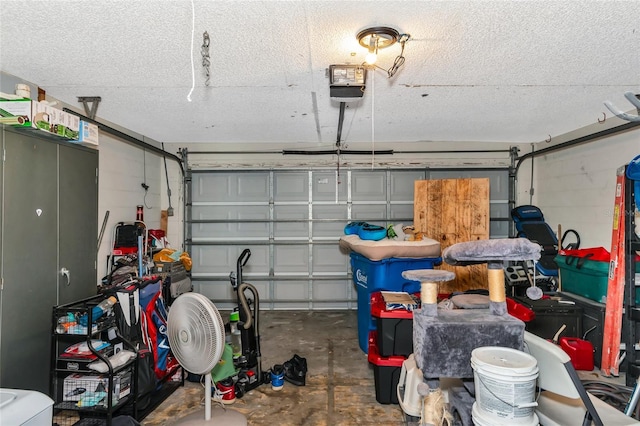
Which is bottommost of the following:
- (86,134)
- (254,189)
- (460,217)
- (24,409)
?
(24,409)

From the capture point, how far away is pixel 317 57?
2443 mm

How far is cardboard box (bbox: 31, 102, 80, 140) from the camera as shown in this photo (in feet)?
7.77

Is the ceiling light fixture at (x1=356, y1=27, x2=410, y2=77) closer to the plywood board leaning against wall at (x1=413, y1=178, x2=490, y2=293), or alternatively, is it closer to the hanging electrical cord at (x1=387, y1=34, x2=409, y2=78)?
the hanging electrical cord at (x1=387, y1=34, x2=409, y2=78)

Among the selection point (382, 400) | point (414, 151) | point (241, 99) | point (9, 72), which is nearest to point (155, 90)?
point (241, 99)

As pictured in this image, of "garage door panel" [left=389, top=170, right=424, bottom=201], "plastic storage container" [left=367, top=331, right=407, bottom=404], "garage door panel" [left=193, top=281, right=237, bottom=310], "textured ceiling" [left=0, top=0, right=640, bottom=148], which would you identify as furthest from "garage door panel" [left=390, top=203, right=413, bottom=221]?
"plastic storage container" [left=367, top=331, right=407, bottom=404]

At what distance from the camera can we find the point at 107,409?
2.28 meters

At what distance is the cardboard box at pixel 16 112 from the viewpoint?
228cm

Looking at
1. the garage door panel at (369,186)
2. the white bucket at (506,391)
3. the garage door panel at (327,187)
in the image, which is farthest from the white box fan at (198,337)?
the garage door panel at (369,186)

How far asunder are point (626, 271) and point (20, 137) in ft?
16.1

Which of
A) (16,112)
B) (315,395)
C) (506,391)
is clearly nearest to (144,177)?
(16,112)

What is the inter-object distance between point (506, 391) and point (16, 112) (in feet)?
10.5

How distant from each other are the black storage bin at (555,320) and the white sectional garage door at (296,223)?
218 centimetres

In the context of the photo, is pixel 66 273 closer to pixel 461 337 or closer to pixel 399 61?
pixel 461 337

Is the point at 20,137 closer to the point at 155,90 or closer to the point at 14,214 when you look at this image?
the point at 14,214
